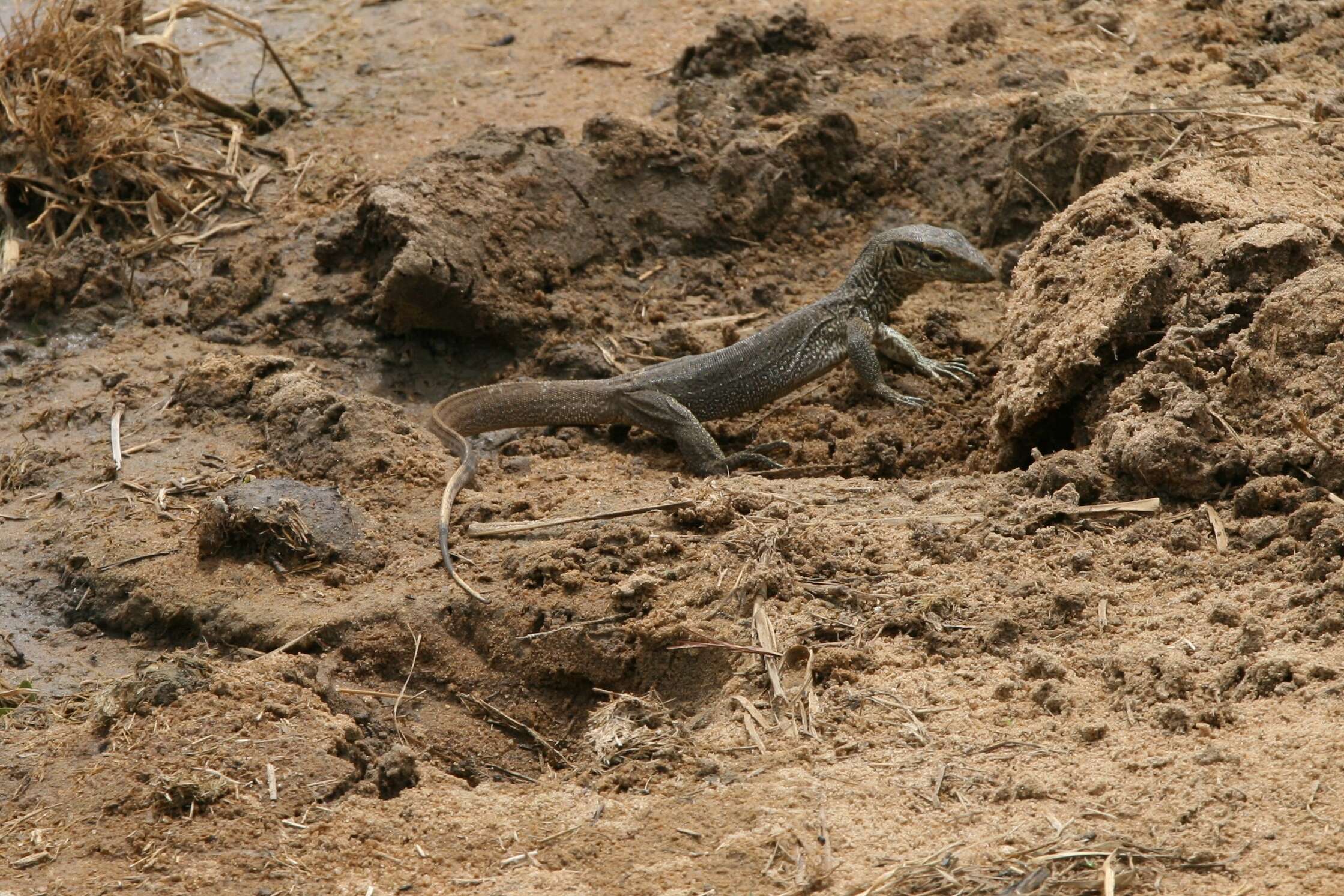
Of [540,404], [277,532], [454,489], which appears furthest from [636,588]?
[540,404]

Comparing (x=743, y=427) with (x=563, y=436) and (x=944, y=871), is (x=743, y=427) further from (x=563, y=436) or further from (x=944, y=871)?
(x=944, y=871)

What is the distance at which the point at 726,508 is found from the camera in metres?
5.25

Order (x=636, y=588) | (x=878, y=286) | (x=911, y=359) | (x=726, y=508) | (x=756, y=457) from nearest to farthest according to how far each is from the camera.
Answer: (x=636, y=588), (x=726, y=508), (x=756, y=457), (x=911, y=359), (x=878, y=286)

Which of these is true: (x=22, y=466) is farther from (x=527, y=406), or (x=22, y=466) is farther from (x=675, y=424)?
(x=675, y=424)

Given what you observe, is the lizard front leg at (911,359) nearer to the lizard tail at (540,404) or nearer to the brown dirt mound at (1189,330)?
the brown dirt mound at (1189,330)

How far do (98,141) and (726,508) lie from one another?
5307 millimetres

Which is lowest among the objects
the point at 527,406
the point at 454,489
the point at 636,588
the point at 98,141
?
the point at 527,406

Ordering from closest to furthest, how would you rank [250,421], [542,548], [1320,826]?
[1320,826] → [542,548] → [250,421]

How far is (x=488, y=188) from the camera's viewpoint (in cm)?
795

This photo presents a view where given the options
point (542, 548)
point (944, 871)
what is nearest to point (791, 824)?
point (944, 871)

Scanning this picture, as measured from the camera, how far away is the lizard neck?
796 cm

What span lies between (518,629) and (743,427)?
313cm

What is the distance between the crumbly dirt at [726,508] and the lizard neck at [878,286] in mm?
361

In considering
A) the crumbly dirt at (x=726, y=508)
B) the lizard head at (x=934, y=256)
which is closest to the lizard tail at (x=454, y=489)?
the crumbly dirt at (x=726, y=508)
